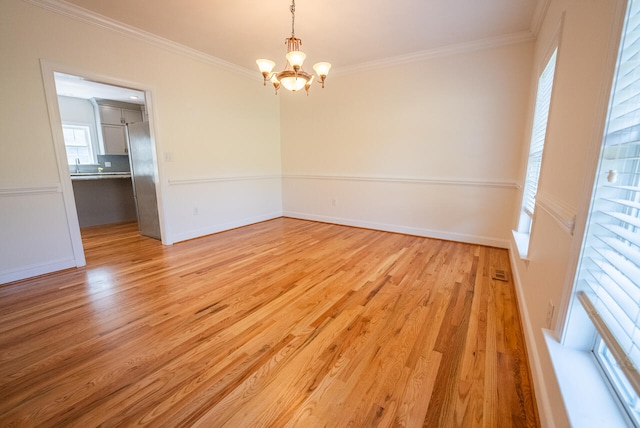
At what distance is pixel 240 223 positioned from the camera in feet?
15.7

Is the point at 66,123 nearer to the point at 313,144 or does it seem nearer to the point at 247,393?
the point at 313,144

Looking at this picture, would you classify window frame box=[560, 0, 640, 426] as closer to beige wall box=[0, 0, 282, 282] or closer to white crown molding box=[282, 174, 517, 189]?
white crown molding box=[282, 174, 517, 189]

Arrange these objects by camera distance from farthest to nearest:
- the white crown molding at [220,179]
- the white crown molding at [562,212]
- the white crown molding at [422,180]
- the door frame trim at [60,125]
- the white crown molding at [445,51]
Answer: the white crown molding at [220,179] < the white crown molding at [422,180] < the white crown molding at [445,51] < the door frame trim at [60,125] < the white crown molding at [562,212]

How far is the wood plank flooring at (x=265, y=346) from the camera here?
1.27 m

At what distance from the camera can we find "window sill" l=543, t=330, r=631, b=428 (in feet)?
2.65

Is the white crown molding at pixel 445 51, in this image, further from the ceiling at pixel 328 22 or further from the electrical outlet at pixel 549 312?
the electrical outlet at pixel 549 312

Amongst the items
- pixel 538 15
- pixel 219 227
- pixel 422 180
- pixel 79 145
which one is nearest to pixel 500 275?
pixel 422 180

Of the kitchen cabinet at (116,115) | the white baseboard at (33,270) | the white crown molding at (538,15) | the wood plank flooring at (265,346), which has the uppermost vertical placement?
the white crown molding at (538,15)

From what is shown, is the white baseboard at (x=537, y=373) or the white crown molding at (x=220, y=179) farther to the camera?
the white crown molding at (x=220, y=179)

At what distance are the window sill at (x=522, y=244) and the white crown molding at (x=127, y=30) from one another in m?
4.52

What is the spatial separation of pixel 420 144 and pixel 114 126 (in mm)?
6650

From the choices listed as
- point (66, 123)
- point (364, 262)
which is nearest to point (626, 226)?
point (364, 262)

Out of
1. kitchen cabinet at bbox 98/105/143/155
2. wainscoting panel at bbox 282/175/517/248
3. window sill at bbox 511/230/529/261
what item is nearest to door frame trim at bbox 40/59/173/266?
wainscoting panel at bbox 282/175/517/248

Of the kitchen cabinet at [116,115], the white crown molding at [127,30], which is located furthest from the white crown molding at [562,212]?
the kitchen cabinet at [116,115]
